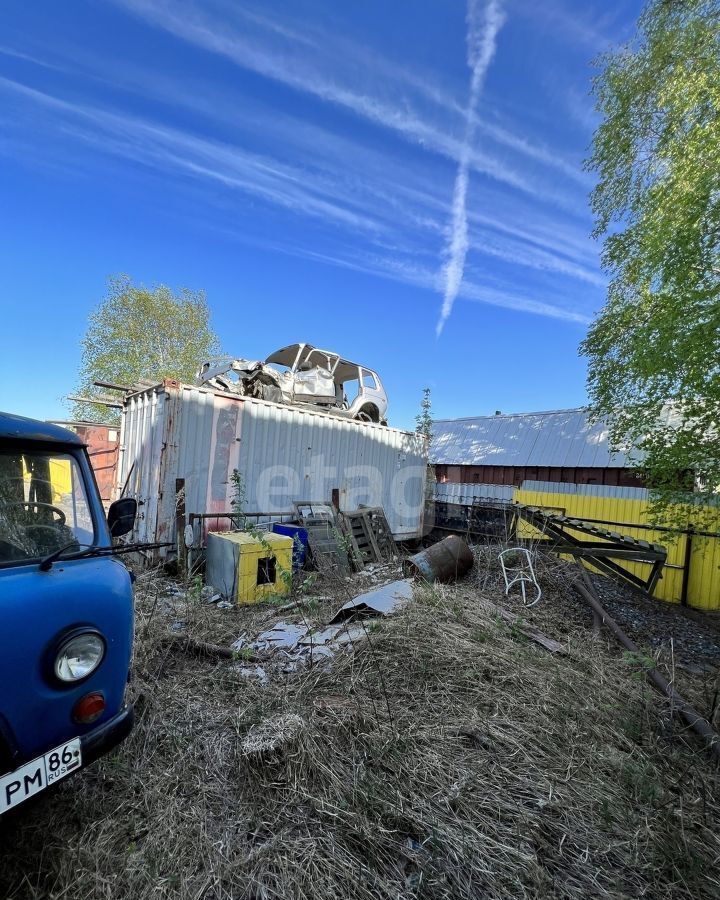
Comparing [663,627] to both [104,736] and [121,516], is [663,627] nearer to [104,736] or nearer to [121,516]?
[104,736]

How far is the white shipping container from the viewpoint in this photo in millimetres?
6172

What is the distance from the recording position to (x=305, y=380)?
347 inches

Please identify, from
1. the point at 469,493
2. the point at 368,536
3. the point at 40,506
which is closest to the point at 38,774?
the point at 40,506

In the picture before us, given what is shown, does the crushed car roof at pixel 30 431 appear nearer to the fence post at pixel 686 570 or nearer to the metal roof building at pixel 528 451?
the fence post at pixel 686 570

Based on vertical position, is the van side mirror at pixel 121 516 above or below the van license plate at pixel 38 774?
above

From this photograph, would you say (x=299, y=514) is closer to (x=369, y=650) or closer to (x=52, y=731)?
(x=369, y=650)

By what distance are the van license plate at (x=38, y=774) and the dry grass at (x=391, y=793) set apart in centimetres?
40

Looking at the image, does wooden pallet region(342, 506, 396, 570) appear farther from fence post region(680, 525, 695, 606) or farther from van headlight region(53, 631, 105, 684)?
van headlight region(53, 631, 105, 684)

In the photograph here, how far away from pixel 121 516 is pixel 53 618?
37.5 inches

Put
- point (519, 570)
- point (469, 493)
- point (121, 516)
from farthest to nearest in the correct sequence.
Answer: point (469, 493) → point (519, 570) → point (121, 516)

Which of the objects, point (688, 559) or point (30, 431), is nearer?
point (30, 431)

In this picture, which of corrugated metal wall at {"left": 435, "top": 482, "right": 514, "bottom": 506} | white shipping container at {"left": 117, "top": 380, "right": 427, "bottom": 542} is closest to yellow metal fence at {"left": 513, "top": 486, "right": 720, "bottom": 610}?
corrugated metal wall at {"left": 435, "top": 482, "right": 514, "bottom": 506}

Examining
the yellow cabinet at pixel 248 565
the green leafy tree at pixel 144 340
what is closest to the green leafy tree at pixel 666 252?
the yellow cabinet at pixel 248 565

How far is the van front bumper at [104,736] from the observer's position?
178 centimetres
